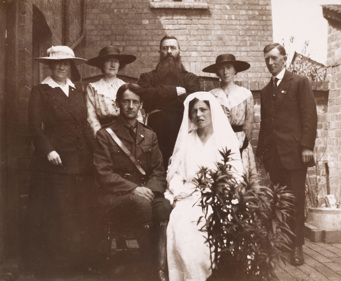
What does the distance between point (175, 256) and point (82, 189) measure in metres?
1.25

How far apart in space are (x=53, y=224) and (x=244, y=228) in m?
2.01

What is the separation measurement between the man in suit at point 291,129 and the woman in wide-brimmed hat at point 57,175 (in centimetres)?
188

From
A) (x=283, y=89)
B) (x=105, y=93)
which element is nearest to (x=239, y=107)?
(x=283, y=89)

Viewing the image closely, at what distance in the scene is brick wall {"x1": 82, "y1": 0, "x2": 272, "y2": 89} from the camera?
9734 millimetres

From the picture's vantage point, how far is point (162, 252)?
378 centimetres

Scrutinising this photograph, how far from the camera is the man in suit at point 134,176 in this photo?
3.85m

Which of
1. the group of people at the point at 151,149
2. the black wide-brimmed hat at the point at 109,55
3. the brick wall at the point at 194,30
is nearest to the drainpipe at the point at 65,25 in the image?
the brick wall at the point at 194,30

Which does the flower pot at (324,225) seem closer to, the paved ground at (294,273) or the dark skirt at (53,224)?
the paved ground at (294,273)

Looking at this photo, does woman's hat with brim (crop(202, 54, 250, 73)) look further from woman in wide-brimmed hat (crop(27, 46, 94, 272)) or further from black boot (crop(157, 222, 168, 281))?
black boot (crop(157, 222, 168, 281))

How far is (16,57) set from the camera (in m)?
4.39

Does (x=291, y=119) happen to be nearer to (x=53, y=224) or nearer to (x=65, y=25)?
(x=53, y=224)

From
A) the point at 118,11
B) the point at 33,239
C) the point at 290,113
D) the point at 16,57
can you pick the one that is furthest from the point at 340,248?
the point at 118,11

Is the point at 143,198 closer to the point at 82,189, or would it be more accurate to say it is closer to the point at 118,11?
the point at 82,189

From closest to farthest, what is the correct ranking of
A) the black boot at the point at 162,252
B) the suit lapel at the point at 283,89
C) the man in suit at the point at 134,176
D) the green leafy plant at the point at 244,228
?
the green leafy plant at the point at 244,228, the black boot at the point at 162,252, the man in suit at the point at 134,176, the suit lapel at the point at 283,89
